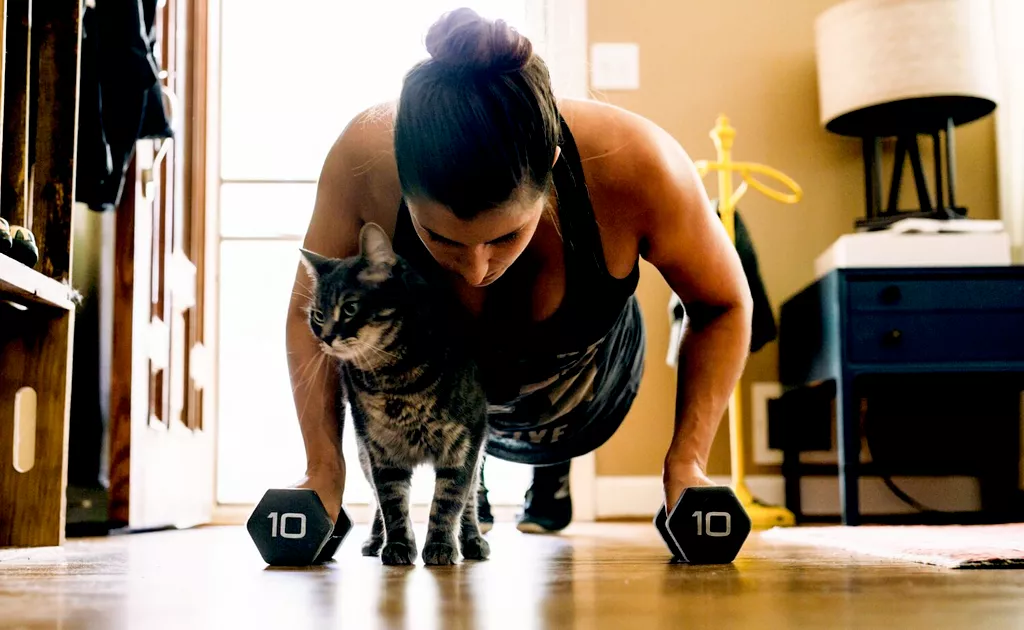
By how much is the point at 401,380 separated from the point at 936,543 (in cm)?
87

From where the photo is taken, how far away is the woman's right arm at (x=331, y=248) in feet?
4.01

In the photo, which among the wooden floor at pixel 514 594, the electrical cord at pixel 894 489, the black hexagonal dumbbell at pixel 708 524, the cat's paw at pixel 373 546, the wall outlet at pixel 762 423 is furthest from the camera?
the wall outlet at pixel 762 423

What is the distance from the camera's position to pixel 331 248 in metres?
1.29

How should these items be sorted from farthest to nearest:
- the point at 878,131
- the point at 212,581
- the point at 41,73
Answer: the point at 878,131
the point at 41,73
the point at 212,581

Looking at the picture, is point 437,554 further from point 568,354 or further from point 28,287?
point 28,287

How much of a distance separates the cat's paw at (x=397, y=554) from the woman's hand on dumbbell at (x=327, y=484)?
0.09 meters

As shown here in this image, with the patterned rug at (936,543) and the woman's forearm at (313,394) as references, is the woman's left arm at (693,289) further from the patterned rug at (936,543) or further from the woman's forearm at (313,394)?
the woman's forearm at (313,394)

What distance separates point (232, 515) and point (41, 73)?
1.81 meters

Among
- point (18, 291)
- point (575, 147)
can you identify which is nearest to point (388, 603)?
point (575, 147)

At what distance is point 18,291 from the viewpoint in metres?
1.32

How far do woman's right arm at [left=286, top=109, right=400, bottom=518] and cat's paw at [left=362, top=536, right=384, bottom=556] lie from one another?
141mm

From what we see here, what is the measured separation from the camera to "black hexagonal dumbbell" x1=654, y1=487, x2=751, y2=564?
111 cm

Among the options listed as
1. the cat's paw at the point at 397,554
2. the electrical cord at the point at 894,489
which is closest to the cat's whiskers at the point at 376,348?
the cat's paw at the point at 397,554

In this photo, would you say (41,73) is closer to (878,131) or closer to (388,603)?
(388,603)
